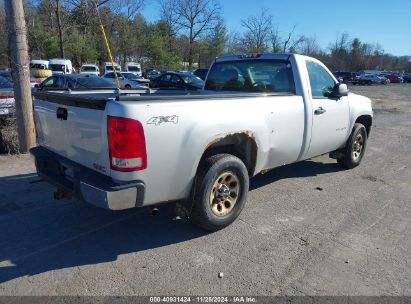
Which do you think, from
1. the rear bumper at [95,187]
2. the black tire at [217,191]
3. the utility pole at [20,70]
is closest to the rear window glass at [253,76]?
the black tire at [217,191]

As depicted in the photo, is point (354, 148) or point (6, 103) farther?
point (6, 103)

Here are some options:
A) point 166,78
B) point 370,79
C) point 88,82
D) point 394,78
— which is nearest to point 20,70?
point 88,82

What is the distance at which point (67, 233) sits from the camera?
4.14 metres

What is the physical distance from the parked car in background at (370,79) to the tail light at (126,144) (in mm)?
56728

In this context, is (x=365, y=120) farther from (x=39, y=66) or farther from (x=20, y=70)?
(x=39, y=66)

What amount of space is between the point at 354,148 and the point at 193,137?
429 cm

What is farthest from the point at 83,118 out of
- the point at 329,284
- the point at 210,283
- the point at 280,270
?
the point at 329,284

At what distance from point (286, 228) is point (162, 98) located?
2.13m

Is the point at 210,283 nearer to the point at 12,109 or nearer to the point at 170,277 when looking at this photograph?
the point at 170,277

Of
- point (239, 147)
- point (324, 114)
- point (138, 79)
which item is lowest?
point (138, 79)

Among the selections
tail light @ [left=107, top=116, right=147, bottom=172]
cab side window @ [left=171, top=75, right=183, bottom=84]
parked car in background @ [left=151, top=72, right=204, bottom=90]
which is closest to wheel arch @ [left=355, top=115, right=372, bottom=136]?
tail light @ [left=107, top=116, right=147, bottom=172]

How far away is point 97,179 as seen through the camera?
11.2 ft

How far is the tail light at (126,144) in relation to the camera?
316cm

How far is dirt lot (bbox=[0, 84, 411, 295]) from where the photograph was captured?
10.7 ft
